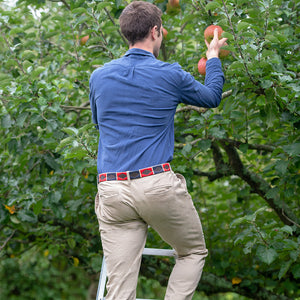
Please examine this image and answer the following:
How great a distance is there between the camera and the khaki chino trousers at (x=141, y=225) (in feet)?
5.82

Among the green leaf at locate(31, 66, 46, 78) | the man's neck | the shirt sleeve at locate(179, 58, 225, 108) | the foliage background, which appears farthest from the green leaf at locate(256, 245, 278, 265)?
the green leaf at locate(31, 66, 46, 78)

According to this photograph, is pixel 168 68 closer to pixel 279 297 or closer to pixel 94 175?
pixel 94 175

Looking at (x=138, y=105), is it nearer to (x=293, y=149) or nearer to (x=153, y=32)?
(x=153, y=32)

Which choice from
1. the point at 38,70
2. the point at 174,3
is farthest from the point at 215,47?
the point at 174,3

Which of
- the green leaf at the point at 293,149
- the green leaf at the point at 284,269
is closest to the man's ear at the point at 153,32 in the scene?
the green leaf at the point at 293,149

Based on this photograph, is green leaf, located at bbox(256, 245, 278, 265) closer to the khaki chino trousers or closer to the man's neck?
the khaki chino trousers

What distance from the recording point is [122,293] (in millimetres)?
1827

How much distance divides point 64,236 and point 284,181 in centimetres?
200

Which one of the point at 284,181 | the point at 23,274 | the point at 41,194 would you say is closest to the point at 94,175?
the point at 41,194

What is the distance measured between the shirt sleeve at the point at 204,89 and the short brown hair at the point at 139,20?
236 mm

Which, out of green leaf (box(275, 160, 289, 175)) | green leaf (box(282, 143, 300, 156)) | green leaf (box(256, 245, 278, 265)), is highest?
green leaf (box(282, 143, 300, 156))

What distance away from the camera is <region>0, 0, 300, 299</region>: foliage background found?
2.45 metres

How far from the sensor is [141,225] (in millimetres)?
1885

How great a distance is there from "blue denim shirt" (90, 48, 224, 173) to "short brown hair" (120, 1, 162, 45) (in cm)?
7
